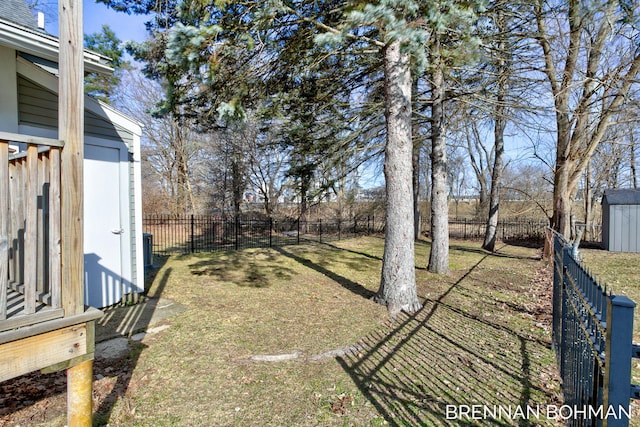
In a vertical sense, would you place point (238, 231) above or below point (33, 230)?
below

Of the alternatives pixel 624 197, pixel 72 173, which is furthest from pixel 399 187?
pixel 624 197

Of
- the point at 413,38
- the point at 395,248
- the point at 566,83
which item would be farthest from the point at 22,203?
the point at 566,83

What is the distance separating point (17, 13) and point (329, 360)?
685 cm

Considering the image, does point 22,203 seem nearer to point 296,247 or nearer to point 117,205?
point 117,205

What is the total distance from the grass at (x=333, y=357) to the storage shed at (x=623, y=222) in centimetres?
811

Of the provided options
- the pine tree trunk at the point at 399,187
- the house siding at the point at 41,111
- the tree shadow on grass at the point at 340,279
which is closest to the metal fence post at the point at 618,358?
the pine tree trunk at the point at 399,187

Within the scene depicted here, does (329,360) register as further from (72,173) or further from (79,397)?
(72,173)

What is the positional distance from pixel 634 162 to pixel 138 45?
24.5 m

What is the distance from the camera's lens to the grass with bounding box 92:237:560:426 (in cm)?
261

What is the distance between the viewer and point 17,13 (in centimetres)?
479

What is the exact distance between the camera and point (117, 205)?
490 centimetres

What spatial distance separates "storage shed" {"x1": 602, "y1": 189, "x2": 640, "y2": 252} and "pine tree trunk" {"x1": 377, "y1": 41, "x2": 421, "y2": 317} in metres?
11.5

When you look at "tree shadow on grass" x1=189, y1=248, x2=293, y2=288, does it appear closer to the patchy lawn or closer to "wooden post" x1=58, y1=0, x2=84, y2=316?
the patchy lawn

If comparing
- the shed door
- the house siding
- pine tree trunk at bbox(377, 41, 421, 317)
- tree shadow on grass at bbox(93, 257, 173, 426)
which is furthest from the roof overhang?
pine tree trunk at bbox(377, 41, 421, 317)
